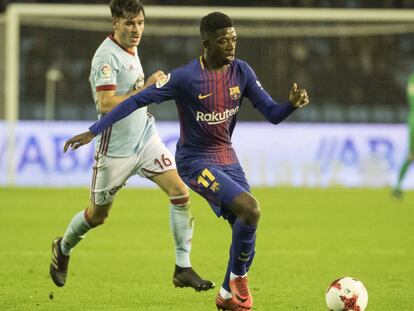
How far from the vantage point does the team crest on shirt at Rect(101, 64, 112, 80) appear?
297 inches

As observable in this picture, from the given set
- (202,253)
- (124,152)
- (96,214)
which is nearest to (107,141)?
(124,152)

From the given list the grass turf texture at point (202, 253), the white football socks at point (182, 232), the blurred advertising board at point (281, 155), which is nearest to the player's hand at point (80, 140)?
the grass turf texture at point (202, 253)

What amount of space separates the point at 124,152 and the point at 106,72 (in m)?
0.67

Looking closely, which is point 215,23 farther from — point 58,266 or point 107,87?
point 58,266

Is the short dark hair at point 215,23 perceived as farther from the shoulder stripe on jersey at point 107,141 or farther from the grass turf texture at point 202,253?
the grass turf texture at point 202,253

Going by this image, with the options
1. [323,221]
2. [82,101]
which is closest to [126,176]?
[323,221]

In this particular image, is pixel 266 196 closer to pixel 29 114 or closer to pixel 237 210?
pixel 29 114

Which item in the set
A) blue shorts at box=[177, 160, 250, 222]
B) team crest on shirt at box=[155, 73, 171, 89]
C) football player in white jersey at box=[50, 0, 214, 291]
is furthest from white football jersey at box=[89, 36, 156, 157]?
blue shorts at box=[177, 160, 250, 222]

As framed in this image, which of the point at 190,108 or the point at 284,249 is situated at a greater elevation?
the point at 190,108

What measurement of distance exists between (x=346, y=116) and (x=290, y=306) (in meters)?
14.6

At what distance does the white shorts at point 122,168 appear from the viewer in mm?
7855

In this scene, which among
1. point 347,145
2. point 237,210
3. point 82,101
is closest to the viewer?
point 237,210

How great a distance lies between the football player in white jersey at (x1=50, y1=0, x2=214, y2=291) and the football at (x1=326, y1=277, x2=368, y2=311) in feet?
4.48

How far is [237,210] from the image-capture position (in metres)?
6.45
